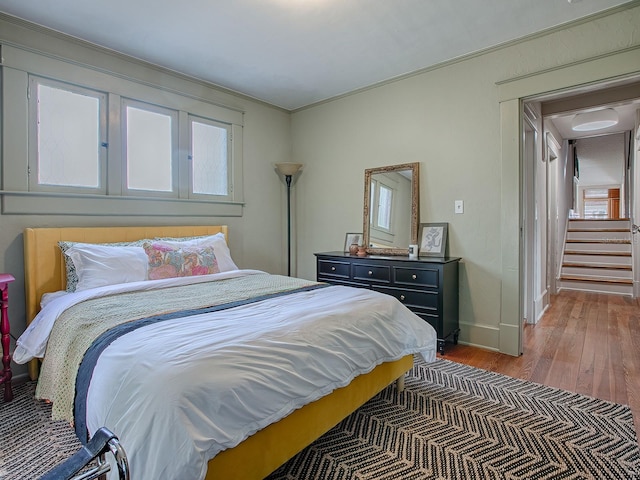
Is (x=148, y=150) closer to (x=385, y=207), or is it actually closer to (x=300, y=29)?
(x=300, y=29)

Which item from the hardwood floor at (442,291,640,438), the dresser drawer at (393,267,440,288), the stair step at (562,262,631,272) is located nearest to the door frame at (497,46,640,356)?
the hardwood floor at (442,291,640,438)

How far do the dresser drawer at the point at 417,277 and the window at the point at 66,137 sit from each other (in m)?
2.65

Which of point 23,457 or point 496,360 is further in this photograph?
point 496,360

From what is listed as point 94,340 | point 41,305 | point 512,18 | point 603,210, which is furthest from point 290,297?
point 603,210

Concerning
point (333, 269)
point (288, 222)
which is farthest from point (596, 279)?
point (288, 222)

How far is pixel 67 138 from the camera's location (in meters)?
2.80

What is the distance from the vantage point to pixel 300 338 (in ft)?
5.08

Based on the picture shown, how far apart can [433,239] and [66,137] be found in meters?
3.23

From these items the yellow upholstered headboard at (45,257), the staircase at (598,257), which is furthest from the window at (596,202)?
the yellow upholstered headboard at (45,257)

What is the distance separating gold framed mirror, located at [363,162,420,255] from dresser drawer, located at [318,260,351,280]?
1.24 feet

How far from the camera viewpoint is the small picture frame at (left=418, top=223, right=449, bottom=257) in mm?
3301

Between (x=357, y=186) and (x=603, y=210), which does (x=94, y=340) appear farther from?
(x=603, y=210)

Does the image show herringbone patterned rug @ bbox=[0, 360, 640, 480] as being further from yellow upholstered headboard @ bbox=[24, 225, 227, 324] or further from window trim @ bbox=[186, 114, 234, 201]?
window trim @ bbox=[186, 114, 234, 201]

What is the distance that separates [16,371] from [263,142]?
3.14 m
